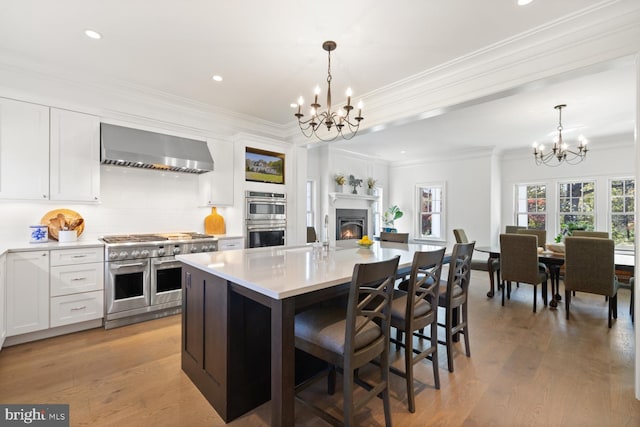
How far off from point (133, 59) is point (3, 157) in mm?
1610

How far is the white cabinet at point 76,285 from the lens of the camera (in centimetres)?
295

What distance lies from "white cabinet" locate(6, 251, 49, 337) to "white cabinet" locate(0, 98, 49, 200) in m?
Result: 0.71

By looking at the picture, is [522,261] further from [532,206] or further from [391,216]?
[391,216]

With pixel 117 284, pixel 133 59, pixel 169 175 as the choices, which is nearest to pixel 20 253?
→ pixel 117 284

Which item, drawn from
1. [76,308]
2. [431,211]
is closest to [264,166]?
[76,308]

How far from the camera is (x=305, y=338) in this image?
165 cm

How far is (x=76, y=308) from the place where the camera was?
10.0 feet

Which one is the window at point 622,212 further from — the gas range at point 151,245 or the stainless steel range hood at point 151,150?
the stainless steel range hood at point 151,150

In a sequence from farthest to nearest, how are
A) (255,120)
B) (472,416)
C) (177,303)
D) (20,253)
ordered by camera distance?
(255,120) → (177,303) → (20,253) → (472,416)

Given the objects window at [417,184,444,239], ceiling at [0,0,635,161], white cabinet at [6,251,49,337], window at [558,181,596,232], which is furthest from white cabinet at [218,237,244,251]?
window at [558,181,596,232]

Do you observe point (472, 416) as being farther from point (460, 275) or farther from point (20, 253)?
point (20, 253)

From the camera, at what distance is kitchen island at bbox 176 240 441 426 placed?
145cm

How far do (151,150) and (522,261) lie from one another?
5017 millimetres

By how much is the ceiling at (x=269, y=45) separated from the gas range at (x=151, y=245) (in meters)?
1.82
